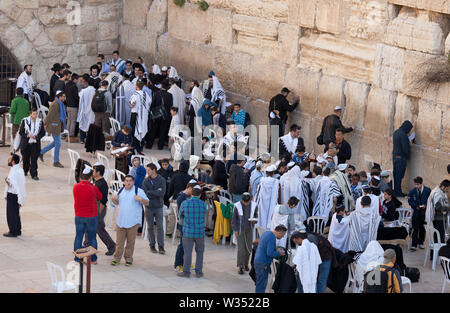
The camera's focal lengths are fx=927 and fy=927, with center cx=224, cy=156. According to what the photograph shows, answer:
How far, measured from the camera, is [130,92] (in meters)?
19.4

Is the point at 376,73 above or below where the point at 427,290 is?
above

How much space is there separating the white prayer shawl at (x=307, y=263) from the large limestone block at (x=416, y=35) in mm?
6146

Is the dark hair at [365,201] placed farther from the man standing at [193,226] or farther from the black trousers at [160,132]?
the black trousers at [160,132]

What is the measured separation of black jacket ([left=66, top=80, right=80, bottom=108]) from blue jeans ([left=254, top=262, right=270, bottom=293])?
907 centimetres

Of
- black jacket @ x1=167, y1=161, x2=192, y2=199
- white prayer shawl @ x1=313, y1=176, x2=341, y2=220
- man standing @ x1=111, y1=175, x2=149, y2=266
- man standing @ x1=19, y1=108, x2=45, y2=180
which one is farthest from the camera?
man standing @ x1=19, y1=108, x2=45, y2=180

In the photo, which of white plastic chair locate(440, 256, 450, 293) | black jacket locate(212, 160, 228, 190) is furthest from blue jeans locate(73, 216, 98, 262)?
white plastic chair locate(440, 256, 450, 293)

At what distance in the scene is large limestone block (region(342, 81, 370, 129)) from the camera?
55.7 feet

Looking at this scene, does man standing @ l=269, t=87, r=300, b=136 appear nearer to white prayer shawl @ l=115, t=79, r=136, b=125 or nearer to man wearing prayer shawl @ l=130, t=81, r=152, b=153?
man wearing prayer shawl @ l=130, t=81, r=152, b=153

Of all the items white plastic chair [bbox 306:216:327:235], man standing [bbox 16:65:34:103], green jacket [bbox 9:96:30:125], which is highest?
man standing [bbox 16:65:34:103]

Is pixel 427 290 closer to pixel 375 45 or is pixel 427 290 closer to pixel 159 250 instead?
pixel 159 250

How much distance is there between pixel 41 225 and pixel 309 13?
7.15m

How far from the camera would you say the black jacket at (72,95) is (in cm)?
1911

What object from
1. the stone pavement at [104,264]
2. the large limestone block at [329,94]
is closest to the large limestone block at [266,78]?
the large limestone block at [329,94]

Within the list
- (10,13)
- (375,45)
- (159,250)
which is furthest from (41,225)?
(10,13)
